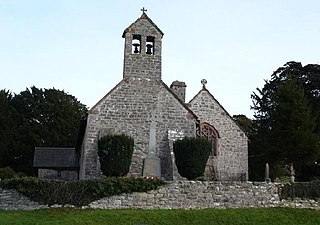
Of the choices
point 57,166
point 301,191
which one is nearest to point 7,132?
point 57,166

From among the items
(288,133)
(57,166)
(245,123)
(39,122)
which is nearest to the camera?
(288,133)

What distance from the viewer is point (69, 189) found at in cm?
2162

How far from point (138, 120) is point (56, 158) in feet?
43.3

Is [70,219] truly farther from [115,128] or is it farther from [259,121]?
[259,121]

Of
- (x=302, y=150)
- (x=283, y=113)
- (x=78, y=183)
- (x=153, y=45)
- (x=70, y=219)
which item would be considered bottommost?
(x=70, y=219)

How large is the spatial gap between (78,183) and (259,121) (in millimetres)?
22151

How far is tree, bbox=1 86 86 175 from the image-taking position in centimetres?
5153

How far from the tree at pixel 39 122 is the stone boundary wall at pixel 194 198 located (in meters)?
28.8

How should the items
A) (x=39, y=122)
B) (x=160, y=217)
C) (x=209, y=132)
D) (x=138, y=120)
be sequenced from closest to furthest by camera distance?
(x=160, y=217) < (x=138, y=120) < (x=209, y=132) < (x=39, y=122)

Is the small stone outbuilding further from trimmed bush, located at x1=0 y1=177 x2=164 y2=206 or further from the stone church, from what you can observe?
trimmed bush, located at x1=0 y1=177 x2=164 y2=206

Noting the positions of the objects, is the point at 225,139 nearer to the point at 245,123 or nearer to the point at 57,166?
the point at 245,123

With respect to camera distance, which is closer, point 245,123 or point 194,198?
point 194,198

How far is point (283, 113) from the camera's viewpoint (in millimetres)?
32625

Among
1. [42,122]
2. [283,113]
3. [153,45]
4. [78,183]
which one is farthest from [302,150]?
[42,122]
